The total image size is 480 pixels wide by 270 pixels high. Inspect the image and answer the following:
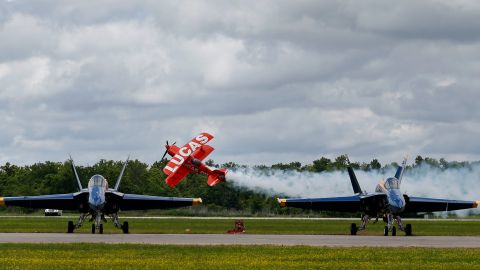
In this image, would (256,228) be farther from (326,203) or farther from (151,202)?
(151,202)

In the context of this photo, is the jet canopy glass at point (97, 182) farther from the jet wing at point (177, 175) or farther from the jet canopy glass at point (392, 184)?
the jet wing at point (177, 175)

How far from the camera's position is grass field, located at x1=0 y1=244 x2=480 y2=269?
2708cm

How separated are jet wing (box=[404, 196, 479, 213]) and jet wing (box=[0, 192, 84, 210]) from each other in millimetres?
18168

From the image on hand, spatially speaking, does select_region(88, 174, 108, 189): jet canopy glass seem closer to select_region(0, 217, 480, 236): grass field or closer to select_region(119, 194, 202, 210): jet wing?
select_region(119, 194, 202, 210): jet wing

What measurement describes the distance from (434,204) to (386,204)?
14.9 feet

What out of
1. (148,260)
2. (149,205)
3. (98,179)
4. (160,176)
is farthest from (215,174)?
(160,176)

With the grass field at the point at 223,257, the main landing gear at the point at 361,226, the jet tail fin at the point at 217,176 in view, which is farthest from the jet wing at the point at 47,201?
the jet tail fin at the point at 217,176

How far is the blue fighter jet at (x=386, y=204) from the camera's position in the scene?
51.3 m

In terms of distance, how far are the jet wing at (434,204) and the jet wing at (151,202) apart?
1191cm

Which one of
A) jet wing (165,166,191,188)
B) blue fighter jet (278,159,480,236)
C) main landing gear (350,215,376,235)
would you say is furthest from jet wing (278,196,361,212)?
jet wing (165,166,191,188)

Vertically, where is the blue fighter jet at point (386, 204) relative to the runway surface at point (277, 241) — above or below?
above

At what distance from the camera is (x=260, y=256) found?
30594mm

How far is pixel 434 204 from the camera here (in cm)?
5522

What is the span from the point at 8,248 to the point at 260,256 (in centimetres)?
929
